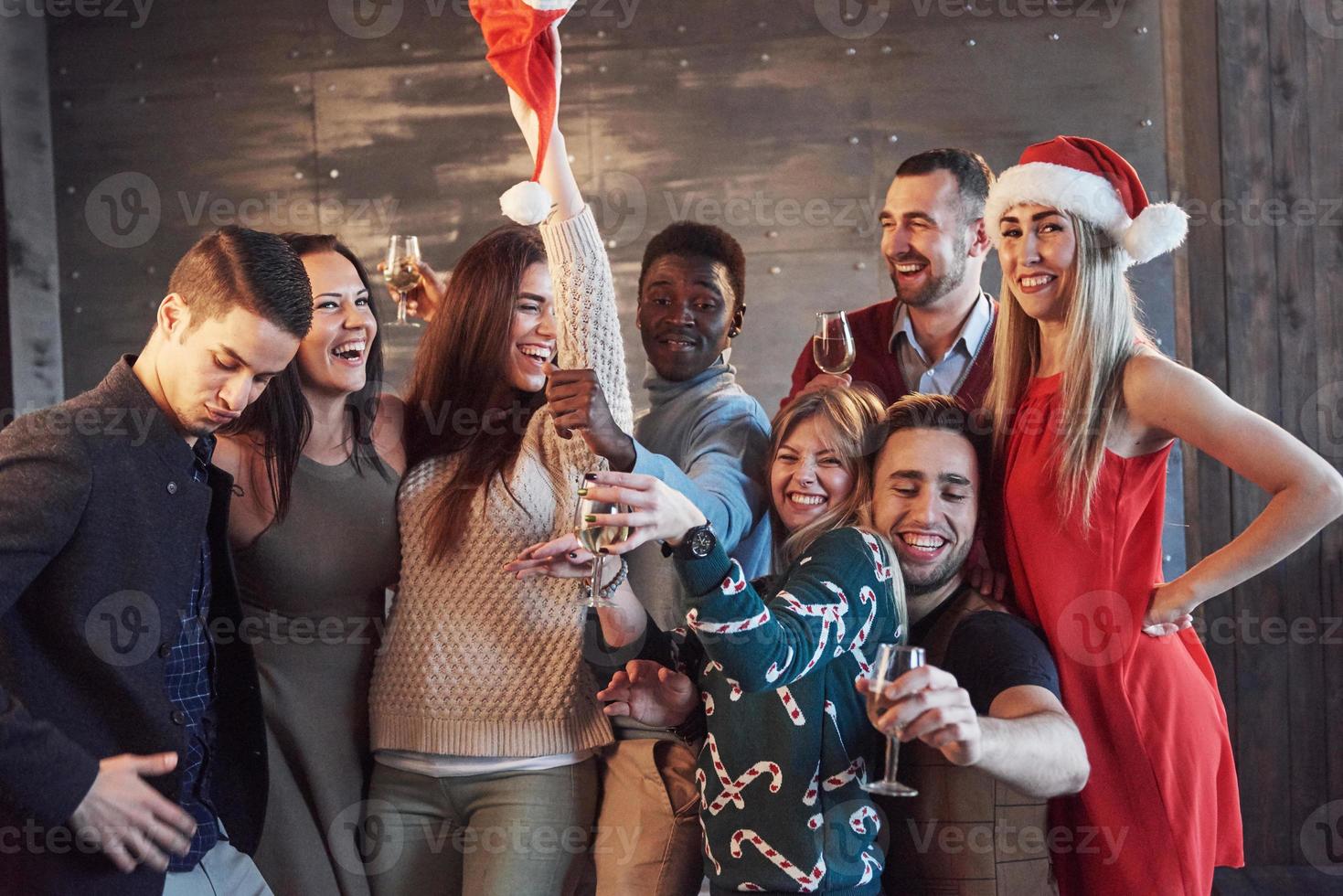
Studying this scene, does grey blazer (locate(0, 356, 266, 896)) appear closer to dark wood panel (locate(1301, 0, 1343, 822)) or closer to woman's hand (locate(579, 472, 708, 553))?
woman's hand (locate(579, 472, 708, 553))

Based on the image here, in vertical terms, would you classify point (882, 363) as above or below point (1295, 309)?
below

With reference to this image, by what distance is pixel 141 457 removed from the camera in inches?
67.3

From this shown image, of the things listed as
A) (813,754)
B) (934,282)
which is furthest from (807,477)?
(934,282)

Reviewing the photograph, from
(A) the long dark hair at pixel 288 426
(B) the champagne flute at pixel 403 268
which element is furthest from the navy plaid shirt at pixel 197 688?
(B) the champagne flute at pixel 403 268

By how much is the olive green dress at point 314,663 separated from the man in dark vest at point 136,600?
22 centimetres

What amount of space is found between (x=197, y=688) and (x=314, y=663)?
350mm

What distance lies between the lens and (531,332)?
96.2 inches

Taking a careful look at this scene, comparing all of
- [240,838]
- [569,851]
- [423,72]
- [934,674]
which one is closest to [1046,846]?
[934,674]

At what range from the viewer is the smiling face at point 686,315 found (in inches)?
109

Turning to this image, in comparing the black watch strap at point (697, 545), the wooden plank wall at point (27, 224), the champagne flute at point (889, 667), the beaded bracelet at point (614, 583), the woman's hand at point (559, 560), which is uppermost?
the wooden plank wall at point (27, 224)

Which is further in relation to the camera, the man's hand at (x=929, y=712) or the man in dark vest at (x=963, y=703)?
the man in dark vest at (x=963, y=703)

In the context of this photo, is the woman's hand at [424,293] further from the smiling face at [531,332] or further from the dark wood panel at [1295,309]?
the dark wood panel at [1295,309]

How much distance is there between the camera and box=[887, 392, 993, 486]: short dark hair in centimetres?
217

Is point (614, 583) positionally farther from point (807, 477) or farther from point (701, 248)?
point (701, 248)
